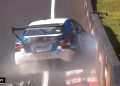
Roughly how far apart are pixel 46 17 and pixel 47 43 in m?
12.6

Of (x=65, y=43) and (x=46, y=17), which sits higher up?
(x=46, y=17)

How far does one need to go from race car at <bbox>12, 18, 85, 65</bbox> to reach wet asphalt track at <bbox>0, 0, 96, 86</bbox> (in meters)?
0.32

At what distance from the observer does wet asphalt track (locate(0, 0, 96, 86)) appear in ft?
46.6

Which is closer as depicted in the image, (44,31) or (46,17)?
(44,31)

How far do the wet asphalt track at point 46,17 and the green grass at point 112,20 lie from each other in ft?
4.29

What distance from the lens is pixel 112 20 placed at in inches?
946

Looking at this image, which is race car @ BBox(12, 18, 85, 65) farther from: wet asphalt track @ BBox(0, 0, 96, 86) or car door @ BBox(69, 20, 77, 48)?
A: wet asphalt track @ BBox(0, 0, 96, 86)

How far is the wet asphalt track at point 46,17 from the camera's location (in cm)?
1420

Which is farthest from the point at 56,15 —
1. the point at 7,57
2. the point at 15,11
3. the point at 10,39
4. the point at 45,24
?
the point at 45,24

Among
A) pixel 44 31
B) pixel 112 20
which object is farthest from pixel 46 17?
pixel 44 31

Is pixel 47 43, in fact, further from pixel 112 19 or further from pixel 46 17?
pixel 46 17

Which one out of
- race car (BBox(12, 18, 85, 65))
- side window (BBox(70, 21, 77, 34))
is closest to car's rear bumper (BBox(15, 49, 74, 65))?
race car (BBox(12, 18, 85, 65))

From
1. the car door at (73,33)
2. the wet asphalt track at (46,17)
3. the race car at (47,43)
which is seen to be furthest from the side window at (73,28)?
the wet asphalt track at (46,17)

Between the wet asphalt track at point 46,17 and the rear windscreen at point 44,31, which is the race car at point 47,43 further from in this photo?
the wet asphalt track at point 46,17
